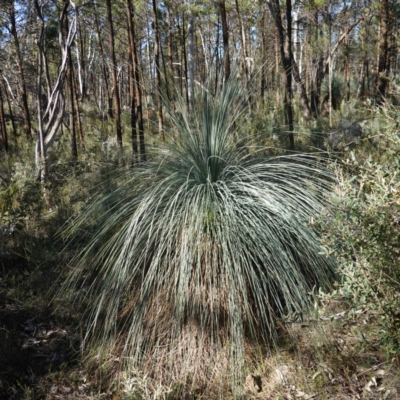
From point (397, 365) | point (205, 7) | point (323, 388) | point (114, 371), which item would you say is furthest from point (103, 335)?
point (205, 7)

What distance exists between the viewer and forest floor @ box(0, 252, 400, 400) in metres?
2.12

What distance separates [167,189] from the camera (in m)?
2.64

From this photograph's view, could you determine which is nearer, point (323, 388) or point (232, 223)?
point (323, 388)

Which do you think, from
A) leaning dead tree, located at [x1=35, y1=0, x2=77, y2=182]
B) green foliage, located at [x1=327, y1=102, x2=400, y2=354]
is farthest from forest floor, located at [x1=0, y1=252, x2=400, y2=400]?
leaning dead tree, located at [x1=35, y1=0, x2=77, y2=182]

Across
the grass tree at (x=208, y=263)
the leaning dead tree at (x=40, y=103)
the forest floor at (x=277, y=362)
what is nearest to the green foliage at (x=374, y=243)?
the forest floor at (x=277, y=362)

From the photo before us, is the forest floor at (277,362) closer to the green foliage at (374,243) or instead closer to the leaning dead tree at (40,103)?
the green foliage at (374,243)

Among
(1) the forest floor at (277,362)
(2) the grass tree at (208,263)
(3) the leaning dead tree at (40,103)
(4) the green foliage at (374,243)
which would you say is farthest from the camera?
(3) the leaning dead tree at (40,103)

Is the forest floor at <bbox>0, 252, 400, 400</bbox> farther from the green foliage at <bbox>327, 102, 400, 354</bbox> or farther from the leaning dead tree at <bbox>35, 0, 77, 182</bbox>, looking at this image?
the leaning dead tree at <bbox>35, 0, 77, 182</bbox>

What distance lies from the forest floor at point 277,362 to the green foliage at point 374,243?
0.12 metres

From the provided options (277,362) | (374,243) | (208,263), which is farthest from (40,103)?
(374,243)

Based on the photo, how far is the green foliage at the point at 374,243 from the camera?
1.75 m

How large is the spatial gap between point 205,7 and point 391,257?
15122mm

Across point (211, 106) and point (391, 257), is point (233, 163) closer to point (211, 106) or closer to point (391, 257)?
point (211, 106)

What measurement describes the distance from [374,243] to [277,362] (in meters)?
1.07
